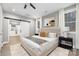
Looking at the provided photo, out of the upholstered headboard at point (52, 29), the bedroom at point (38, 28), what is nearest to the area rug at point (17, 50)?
the bedroom at point (38, 28)

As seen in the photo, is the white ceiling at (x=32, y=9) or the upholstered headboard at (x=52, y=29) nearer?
the white ceiling at (x=32, y=9)

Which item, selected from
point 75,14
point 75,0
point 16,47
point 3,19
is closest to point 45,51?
point 16,47

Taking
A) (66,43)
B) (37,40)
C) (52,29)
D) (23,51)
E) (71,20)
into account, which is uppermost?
(71,20)

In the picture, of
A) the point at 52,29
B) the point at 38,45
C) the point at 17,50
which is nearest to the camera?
the point at 38,45

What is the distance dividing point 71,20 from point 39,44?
0.93 meters

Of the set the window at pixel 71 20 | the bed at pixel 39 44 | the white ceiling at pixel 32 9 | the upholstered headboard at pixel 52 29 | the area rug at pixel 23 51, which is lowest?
the area rug at pixel 23 51

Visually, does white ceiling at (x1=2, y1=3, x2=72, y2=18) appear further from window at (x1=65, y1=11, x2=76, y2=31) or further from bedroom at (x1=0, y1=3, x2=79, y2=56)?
window at (x1=65, y1=11, x2=76, y2=31)

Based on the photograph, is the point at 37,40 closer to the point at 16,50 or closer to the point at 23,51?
the point at 23,51

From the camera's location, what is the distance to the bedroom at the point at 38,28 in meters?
1.72

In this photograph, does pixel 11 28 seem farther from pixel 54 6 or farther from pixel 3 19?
pixel 54 6

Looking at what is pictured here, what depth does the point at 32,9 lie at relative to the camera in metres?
1.76

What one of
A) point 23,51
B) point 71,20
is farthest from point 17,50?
point 71,20

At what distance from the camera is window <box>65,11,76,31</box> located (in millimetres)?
1755

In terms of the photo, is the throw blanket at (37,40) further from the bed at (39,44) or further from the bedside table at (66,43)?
the bedside table at (66,43)
